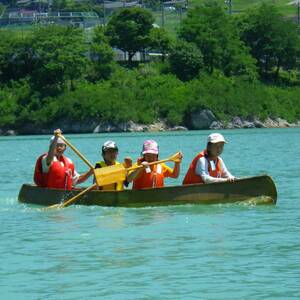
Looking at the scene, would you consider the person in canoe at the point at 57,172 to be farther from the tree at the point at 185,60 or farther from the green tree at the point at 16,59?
the tree at the point at 185,60

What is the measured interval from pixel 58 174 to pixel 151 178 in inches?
83.9

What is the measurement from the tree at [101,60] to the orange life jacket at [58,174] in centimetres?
9395

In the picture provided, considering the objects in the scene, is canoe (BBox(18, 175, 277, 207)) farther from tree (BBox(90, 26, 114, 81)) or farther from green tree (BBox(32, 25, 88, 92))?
tree (BBox(90, 26, 114, 81))

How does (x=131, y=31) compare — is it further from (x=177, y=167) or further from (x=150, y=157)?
(x=177, y=167)

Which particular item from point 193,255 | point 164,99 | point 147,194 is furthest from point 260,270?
point 164,99

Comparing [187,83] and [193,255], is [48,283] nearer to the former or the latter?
[193,255]

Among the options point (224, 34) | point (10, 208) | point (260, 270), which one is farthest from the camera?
point (224, 34)

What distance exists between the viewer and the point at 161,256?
786 inches

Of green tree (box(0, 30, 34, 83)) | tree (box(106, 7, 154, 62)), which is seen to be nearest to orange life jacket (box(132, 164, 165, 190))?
green tree (box(0, 30, 34, 83))

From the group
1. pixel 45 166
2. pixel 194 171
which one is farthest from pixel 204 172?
pixel 45 166

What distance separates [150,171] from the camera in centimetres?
2692

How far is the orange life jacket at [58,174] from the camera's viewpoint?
2755 cm

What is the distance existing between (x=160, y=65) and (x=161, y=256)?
107376 mm

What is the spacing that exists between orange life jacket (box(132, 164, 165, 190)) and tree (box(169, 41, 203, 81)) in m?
97.5
